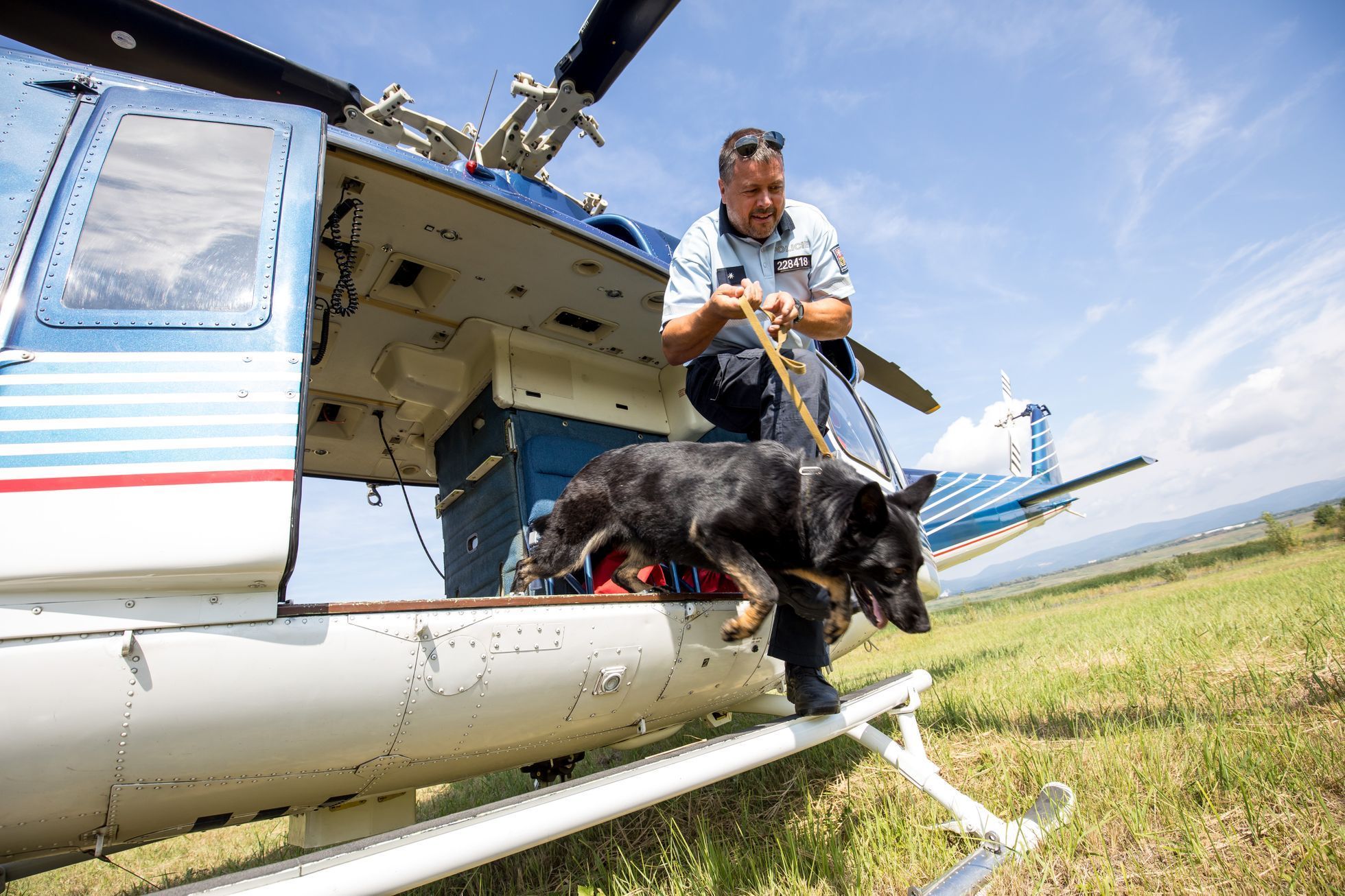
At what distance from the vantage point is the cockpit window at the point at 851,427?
12.1 feet

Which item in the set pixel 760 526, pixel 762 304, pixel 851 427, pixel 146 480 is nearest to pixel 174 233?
pixel 146 480

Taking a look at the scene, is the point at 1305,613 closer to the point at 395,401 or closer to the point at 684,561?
the point at 684,561

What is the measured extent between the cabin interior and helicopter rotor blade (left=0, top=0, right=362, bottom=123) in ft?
2.33

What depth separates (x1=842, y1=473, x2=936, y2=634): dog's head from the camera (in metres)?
2.24

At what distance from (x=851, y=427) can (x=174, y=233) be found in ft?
10.9

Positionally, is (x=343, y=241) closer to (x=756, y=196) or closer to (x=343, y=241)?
(x=343, y=241)

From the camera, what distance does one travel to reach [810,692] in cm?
227

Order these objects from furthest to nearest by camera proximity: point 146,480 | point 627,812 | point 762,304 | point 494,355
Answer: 1. point 494,355
2. point 762,304
3. point 627,812
4. point 146,480

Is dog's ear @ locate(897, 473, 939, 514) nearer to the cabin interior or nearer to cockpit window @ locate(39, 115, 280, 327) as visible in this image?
the cabin interior

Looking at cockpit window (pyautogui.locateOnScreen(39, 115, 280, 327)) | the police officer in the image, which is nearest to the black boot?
the police officer

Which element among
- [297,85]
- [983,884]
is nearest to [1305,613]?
[983,884]

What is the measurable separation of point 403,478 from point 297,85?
3.55 m

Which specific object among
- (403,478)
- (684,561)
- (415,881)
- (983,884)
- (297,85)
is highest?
(297,85)

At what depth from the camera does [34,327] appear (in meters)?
1.47
